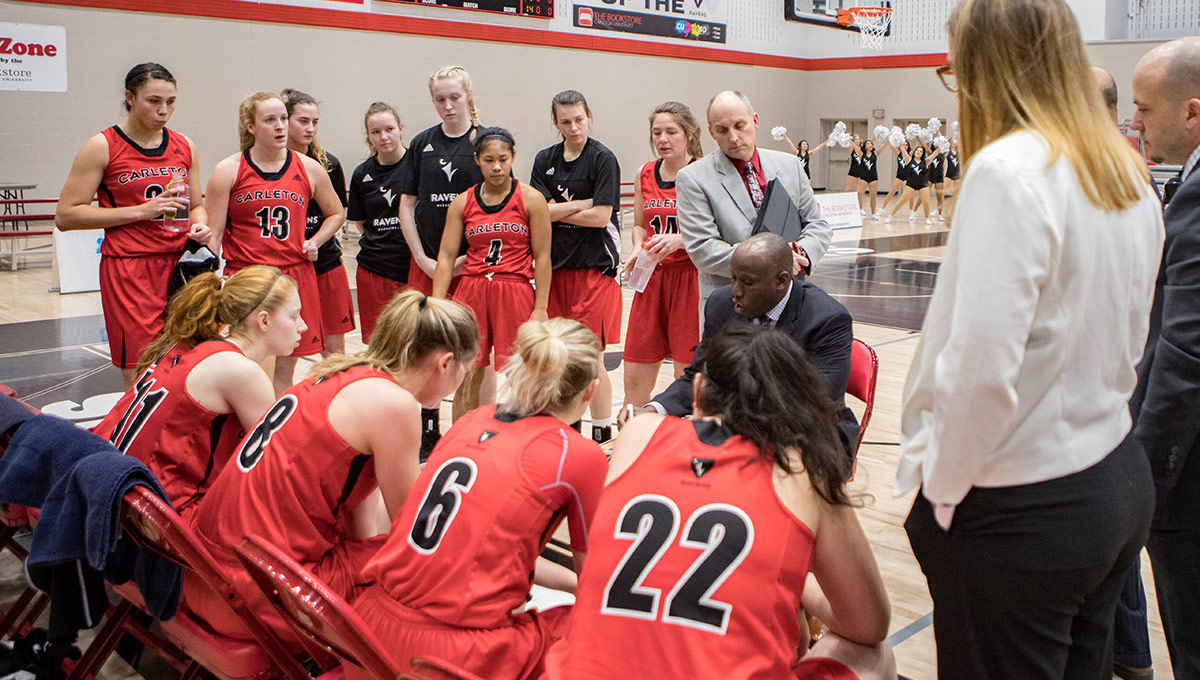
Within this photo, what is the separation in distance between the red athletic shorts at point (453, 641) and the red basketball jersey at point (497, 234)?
8.77 feet

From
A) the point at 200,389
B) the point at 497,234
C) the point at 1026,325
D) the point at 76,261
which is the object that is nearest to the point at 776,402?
the point at 1026,325

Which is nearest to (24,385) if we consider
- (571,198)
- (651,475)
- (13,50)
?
(571,198)

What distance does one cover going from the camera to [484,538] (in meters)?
1.90

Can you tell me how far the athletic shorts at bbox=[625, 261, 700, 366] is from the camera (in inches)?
178

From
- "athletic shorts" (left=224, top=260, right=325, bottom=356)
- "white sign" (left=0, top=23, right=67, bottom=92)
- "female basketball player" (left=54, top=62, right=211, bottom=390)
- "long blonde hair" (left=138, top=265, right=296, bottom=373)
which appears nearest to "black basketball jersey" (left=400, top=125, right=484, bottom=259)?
"athletic shorts" (left=224, top=260, right=325, bottom=356)

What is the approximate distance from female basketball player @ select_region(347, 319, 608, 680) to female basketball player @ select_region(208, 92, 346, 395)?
2.86 metres

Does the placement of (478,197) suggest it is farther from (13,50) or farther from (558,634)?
(13,50)

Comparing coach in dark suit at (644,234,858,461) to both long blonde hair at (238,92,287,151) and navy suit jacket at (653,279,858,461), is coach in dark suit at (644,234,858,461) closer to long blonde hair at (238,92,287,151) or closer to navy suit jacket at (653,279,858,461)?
navy suit jacket at (653,279,858,461)

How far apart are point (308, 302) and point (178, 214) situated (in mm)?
738

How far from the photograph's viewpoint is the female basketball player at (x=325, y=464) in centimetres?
227

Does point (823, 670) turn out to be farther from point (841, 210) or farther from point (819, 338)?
point (841, 210)

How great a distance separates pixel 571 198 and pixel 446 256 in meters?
0.70

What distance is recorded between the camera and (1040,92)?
59.1 inches

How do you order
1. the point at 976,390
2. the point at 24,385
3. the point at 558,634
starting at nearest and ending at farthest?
the point at 976,390 < the point at 558,634 < the point at 24,385
